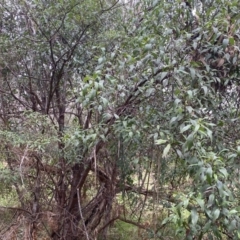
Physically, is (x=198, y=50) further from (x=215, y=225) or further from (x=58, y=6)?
(x=58, y=6)

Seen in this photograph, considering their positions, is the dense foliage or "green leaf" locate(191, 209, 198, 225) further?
the dense foliage

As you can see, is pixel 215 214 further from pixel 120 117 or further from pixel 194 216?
pixel 120 117

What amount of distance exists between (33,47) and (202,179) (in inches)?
76.4

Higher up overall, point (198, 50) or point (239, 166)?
point (198, 50)

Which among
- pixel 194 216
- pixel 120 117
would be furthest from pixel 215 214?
pixel 120 117

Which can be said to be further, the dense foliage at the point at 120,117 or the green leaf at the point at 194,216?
the dense foliage at the point at 120,117

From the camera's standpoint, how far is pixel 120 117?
6.58ft

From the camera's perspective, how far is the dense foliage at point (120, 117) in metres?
1.61

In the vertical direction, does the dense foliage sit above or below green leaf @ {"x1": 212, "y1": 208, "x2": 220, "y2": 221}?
above

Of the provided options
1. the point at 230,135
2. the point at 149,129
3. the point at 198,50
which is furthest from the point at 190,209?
the point at 198,50

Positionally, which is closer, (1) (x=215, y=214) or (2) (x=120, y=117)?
(1) (x=215, y=214)

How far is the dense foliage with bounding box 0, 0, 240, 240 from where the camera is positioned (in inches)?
63.3

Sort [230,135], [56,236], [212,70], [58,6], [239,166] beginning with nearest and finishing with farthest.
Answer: [239,166] < [212,70] < [230,135] < [58,6] < [56,236]

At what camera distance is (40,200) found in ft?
9.39
